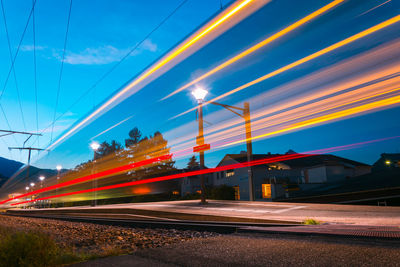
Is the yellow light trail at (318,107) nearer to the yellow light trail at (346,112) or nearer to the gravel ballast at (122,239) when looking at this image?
the yellow light trail at (346,112)

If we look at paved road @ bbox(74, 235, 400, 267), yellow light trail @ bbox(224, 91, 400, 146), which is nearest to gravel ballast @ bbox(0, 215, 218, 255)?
paved road @ bbox(74, 235, 400, 267)

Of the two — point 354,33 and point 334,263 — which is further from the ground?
point 354,33

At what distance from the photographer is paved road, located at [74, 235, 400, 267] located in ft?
12.6

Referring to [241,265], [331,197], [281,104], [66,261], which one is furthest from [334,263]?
[281,104]

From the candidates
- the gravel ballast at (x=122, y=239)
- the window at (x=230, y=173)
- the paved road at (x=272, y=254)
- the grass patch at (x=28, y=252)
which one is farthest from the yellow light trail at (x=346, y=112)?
the window at (x=230, y=173)

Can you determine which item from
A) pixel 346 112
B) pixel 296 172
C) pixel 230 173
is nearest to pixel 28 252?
pixel 346 112

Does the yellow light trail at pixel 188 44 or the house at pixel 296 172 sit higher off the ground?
the yellow light trail at pixel 188 44

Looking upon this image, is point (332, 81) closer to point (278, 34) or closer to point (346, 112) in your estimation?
point (346, 112)

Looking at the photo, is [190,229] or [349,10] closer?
[190,229]

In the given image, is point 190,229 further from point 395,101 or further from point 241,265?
point 395,101

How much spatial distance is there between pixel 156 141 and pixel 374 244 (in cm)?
5781

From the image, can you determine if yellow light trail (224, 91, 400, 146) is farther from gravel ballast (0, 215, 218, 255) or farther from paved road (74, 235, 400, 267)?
gravel ballast (0, 215, 218, 255)

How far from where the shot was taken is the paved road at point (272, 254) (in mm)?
3844

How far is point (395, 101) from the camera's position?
1441cm
